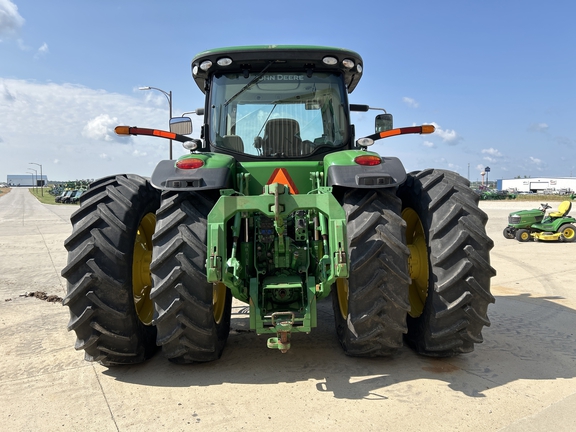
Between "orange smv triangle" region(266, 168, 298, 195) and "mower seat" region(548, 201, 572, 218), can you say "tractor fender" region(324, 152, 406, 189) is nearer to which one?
"orange smv triangle" region(266, 168, 298, 195)

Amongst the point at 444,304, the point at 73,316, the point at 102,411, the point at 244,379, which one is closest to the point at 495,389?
the point at 444,304

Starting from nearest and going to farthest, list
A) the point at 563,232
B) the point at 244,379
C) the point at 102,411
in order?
the point at 102,411
the point at 244,379
the point at 563,232

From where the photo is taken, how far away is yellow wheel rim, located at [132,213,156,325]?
12.8 feet

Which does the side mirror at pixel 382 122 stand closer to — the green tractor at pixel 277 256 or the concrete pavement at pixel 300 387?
the green tractor at pixel 277 256

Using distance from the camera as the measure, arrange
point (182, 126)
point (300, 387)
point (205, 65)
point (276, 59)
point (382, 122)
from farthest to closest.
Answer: point (382, 122)
point (182, 126)
point (205, 65)
point (276, 59)
point (300, 387)

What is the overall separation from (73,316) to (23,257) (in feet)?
26.5

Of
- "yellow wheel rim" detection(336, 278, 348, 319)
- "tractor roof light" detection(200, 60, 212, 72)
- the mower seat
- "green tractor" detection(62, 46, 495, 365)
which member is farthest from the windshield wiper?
the mower seat

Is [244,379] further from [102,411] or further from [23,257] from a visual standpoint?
[23,257]

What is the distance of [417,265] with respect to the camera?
3.97 meters

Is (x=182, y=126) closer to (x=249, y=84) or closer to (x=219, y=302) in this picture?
(x=249, y=84)

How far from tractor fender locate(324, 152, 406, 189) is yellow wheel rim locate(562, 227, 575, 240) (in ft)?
38.4

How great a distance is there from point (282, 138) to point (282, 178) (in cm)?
68

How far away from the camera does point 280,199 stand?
120 inches

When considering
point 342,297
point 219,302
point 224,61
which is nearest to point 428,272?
point 342,297
